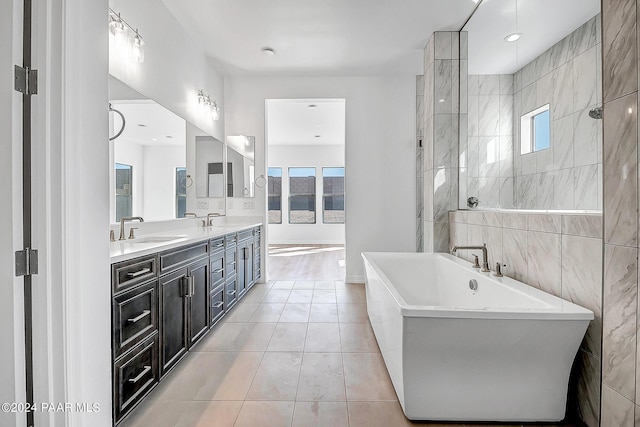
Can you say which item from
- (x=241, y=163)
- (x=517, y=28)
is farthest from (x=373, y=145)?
(x=517, y=28)

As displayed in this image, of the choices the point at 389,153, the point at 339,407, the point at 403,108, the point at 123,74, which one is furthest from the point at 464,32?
the point at 339,407

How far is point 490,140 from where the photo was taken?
3018mm

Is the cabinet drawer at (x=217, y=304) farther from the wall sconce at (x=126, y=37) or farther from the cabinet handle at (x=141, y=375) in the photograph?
the wall sconce at (x=126, y=37)

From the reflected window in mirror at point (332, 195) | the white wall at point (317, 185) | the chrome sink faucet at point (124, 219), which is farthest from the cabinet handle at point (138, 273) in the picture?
the reflected window in mirror at point (332, 195)

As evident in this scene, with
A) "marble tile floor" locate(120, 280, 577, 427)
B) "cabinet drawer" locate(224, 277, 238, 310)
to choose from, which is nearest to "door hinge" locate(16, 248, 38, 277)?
"marble tile floor" locate(120, 280, 577, 427)

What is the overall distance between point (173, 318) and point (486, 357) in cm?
178

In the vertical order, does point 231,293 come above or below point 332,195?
below

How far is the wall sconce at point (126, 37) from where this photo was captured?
2.14 metres

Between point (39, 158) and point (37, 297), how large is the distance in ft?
1.62

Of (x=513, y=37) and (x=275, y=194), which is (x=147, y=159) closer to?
(x=513, y=37)

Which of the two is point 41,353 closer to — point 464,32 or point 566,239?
→ point 566,239

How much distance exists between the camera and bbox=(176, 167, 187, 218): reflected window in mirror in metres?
3.08

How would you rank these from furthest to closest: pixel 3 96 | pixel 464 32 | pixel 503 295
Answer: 1. pixel 464 32
2. pixel 503 295
3. pixel 3 96

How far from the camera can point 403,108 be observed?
167 inches
